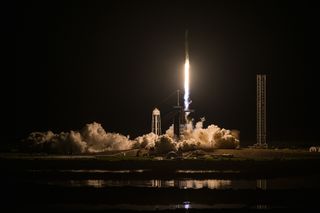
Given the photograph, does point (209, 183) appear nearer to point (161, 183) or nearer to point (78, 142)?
point (161, 183)

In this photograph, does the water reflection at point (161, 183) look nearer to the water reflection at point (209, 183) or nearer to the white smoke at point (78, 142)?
the water reflection at point (209, 183)

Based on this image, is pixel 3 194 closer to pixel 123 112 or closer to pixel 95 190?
pixel 95 190

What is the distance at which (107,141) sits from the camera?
73062mm

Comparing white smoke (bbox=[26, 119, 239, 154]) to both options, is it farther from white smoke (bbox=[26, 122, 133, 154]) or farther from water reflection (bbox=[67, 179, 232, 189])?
water reflection (bbox=[67, 179, 232, 189])

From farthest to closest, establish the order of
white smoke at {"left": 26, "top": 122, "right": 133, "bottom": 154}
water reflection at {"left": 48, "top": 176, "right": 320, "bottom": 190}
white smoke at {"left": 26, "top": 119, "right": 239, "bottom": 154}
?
white smoke at {"left": 26, "top": 122, "right": 133, "bottom": 154} → white smoke at {"left": 26, "top": 119, "right": 239, "bottom": 154} → water reflection at {"left": 48, "top": 176, "right": 320, "bottom": 190}

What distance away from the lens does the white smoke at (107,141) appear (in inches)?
2749

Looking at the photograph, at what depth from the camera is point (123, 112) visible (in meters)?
119

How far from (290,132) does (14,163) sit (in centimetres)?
5862

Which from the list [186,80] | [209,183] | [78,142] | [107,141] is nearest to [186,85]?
[186,80]

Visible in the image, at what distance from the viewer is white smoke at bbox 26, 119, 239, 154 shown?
6981 cm

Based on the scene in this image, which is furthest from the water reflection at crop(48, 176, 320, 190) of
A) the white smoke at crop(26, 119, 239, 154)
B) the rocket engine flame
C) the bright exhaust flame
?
the bright exhaust flame

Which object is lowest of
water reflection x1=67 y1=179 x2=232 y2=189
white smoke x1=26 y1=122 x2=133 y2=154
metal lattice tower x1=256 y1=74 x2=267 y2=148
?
water reflection x1=67 y1=179 x2=232 y2=189

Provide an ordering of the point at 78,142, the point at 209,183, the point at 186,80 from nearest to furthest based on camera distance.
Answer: the point at 209,183
the point at 78,142
the point at 186,80

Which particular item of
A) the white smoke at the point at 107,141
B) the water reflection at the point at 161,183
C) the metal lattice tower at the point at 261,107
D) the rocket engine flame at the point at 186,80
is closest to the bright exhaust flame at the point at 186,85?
the rocket engine flame at the point at 186,80
